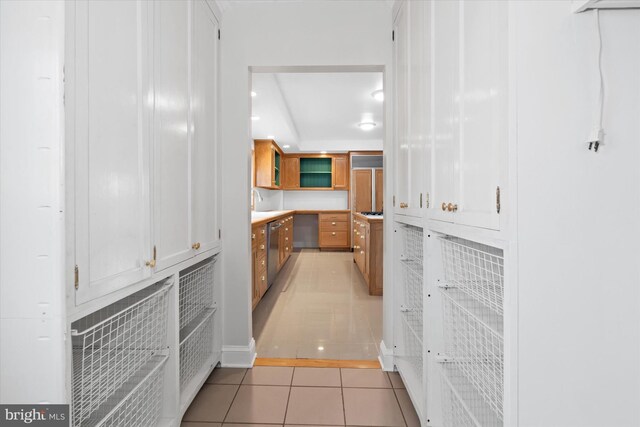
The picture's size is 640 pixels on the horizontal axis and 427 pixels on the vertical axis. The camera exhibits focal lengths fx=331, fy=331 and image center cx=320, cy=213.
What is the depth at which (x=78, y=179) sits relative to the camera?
2.92 ft

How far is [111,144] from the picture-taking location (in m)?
1.04

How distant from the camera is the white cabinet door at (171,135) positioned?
1.35 meters

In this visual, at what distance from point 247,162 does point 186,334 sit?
3.77 feet

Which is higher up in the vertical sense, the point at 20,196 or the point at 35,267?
the point at 20,196

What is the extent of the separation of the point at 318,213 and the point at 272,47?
5.50 m

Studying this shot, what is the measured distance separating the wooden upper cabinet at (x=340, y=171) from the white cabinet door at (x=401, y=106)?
18.2 feet

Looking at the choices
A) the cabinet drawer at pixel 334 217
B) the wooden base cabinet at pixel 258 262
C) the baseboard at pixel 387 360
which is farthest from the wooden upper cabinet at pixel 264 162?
the baseboard at pixel 387 360

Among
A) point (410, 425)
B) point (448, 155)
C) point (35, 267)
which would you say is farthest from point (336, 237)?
point (35, 267)

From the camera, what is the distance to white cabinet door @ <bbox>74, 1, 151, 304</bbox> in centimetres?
91

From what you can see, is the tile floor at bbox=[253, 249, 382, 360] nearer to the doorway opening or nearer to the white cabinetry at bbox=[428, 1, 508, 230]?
the doorway opening

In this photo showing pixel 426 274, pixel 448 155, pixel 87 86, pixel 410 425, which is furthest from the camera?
pixel 410 425

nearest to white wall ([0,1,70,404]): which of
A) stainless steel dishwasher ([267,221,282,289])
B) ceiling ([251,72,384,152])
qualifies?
ceiling ([251,72,384,152])

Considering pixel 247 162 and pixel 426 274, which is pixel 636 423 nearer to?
pixel 426 274

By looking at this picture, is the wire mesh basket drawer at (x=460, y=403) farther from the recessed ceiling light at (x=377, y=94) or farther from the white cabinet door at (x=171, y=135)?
the recessed ceiling light at (x=377, y=94)
